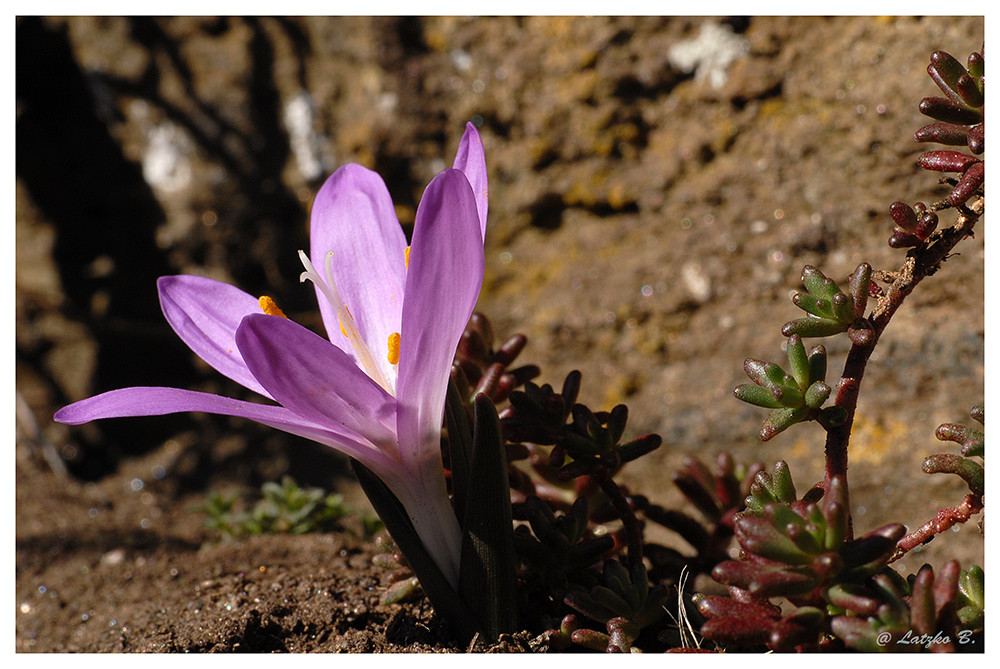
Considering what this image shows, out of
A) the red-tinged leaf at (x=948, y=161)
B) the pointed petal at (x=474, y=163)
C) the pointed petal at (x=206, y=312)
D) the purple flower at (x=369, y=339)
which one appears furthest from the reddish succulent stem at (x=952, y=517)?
the pointed petal at (x=206, y=312)

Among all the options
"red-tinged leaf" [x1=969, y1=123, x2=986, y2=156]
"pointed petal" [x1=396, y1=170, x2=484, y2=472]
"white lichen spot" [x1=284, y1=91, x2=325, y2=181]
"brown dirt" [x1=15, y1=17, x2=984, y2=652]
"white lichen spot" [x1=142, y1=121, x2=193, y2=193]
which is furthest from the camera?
"white lichen spot" [x1=142, y1=121, x2=193, y2=193]

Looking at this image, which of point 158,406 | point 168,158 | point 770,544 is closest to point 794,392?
point 770,544

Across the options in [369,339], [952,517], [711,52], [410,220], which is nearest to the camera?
[952,517]

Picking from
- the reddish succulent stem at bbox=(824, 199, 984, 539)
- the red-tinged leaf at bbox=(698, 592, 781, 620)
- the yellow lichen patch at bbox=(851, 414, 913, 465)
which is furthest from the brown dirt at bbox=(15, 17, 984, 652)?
the reddish succulent stem at bbox=(824, 199, 984, 539)

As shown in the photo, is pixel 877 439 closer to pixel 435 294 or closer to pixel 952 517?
pixel 952 517

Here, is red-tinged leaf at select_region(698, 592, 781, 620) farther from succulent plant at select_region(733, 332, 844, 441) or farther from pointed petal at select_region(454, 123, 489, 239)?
pointed petal at select_region(454, 123, 489, 239)

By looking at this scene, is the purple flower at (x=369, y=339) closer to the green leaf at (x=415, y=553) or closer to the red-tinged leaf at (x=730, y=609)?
the green leaf at (x=415, y=553)

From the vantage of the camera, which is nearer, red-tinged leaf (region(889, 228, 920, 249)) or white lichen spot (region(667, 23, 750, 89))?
red-tinged leaf (region(889, 228, 920, 249))
